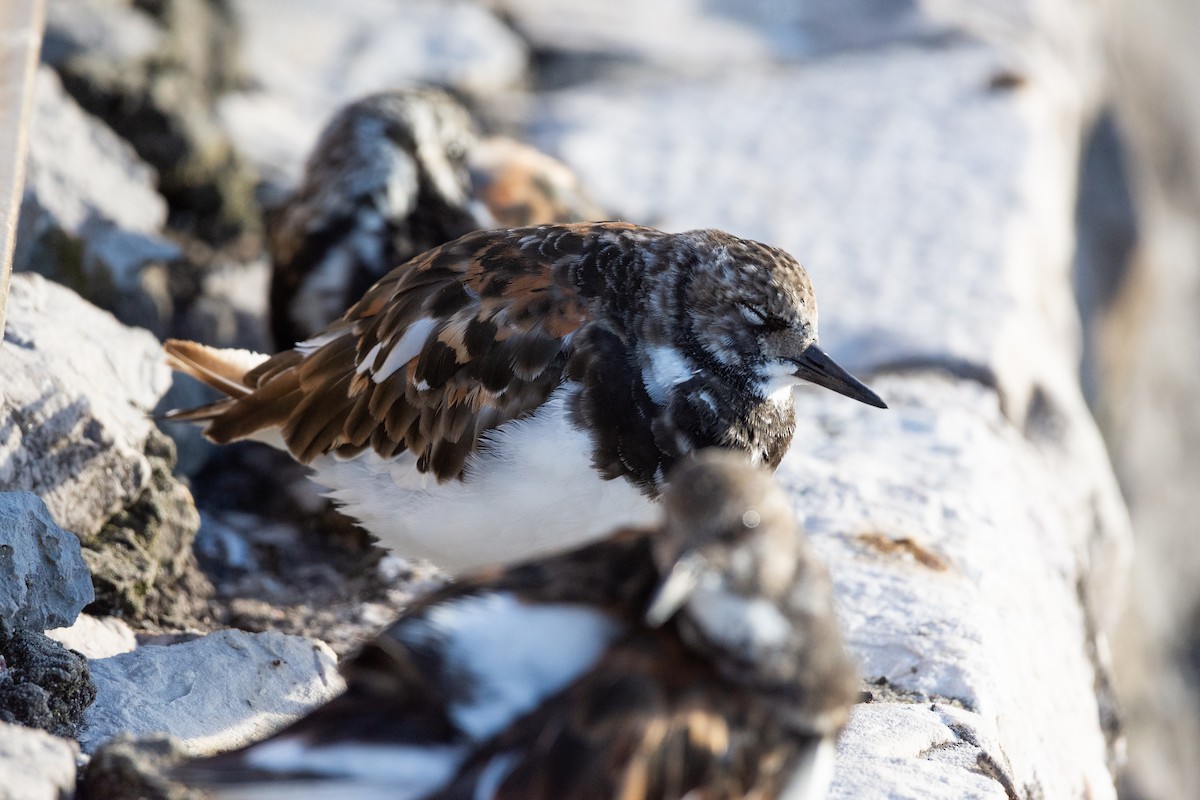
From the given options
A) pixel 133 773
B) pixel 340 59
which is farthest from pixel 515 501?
pixel 340 59

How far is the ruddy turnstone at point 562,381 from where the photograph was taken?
2592 mm

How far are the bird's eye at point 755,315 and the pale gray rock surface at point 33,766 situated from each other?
1.43 m

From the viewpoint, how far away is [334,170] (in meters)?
4.20

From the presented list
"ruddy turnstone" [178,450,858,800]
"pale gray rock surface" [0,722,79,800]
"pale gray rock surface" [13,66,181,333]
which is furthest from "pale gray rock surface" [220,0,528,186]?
"ruddy turnstone" [178,450,858,800]

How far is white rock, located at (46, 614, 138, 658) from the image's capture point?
8.07 ft

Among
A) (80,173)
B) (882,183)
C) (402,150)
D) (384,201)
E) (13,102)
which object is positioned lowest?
(882,183)

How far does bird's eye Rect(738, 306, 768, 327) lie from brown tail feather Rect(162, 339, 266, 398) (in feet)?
3.91

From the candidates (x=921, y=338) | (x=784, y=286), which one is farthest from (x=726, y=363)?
(x=921, y=338)

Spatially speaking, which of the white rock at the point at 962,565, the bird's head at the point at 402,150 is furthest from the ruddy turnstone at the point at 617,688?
the bird's head at the point at 402,150

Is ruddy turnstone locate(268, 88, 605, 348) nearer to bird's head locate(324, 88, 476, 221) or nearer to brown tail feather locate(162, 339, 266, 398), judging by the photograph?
bird's head locate(324, 88, 476, 221)

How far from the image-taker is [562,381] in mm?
2621

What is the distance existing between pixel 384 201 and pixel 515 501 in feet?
5.93

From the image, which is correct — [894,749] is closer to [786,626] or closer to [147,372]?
[786,626]

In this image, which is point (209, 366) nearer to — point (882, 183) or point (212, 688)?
point (212, 688)
